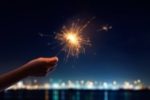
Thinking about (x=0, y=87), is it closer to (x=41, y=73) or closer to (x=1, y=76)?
(x=1, y=76)

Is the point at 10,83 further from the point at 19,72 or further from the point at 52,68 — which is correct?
the point at 52,68

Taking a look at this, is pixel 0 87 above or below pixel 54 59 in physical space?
below

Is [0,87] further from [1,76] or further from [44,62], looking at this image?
[44,62]

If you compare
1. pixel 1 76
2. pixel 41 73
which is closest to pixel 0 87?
pixel 1 76

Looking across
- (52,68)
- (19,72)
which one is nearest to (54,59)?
(52,68)
